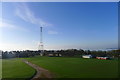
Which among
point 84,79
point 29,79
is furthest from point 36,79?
point 84,79

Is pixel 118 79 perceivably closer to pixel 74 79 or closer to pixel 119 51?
pixel 74 79

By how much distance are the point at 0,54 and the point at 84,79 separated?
50.7 m

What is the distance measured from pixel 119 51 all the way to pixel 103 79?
1455 inches

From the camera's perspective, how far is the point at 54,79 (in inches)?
432

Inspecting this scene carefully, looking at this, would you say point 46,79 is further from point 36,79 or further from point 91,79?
point 91,79

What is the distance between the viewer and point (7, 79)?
11172mm

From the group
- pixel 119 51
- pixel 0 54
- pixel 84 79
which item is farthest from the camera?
pixel 0 54

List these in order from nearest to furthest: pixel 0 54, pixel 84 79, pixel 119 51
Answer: pixel 84 79
pixel 119 51
pixel 0 54

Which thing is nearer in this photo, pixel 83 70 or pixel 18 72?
pixel 18 72

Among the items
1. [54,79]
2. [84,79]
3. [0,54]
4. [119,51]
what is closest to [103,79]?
[84,79]

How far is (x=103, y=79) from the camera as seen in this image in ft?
36.0

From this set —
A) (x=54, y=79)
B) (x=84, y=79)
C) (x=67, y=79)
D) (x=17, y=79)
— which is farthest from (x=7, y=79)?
(x=84, y=79)

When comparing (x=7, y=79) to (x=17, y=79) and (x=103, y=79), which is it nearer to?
(x=17, y=79)

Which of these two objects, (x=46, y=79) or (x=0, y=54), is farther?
(x=0, y=54)
